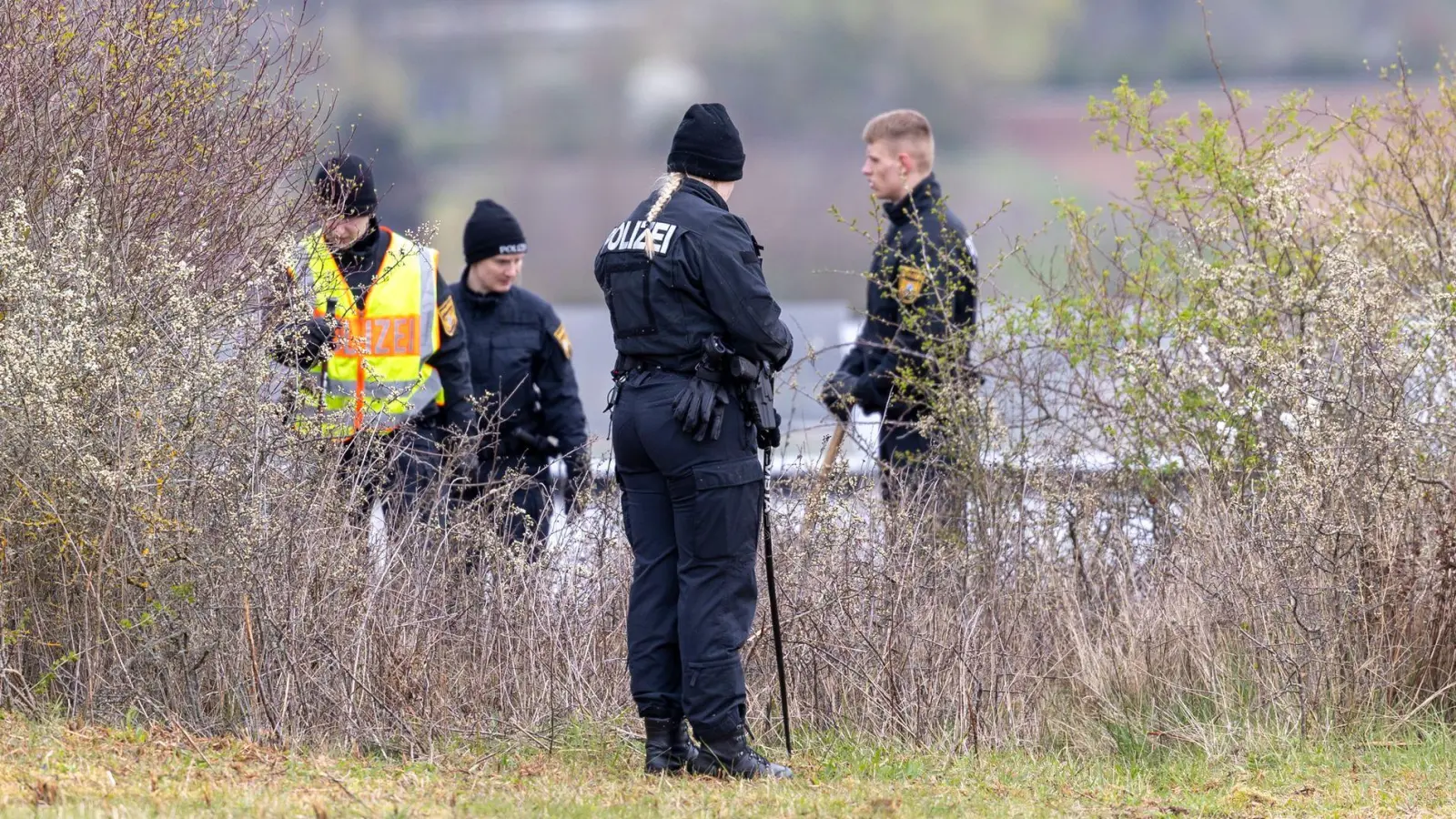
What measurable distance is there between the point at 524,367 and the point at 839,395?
5.01 feet

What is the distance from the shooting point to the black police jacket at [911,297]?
22.9 ft

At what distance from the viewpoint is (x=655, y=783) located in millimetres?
4812

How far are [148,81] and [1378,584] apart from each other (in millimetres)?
4707

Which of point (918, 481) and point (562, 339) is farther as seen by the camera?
point (562, 339)

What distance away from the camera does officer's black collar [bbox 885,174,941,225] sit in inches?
282

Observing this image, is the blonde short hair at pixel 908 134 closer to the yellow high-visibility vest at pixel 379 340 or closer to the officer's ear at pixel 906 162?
the officer's ear at pixel 906 162

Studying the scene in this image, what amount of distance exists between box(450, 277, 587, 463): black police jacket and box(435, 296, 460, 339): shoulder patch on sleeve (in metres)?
0.57

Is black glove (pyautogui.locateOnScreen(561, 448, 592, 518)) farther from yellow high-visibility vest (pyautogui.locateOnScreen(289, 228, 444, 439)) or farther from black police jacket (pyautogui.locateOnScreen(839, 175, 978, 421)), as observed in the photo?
black police jacket (pyautogui.locateOnScreen(839, 175, 978, 421))

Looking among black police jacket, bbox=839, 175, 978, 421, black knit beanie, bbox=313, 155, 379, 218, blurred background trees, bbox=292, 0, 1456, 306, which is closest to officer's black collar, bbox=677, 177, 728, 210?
black knit beanie, bbox=313, 155, 379, 218

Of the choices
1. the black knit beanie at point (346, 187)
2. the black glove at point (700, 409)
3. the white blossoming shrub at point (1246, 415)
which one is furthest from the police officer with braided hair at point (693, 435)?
the black knit beanie at point (346, 187)

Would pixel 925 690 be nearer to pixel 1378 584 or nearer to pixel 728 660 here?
pixel 728 660

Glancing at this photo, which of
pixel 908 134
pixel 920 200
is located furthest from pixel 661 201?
pixel 908 134

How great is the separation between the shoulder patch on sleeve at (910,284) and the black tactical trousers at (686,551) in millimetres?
2265

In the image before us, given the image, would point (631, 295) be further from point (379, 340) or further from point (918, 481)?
point (918, 481)
